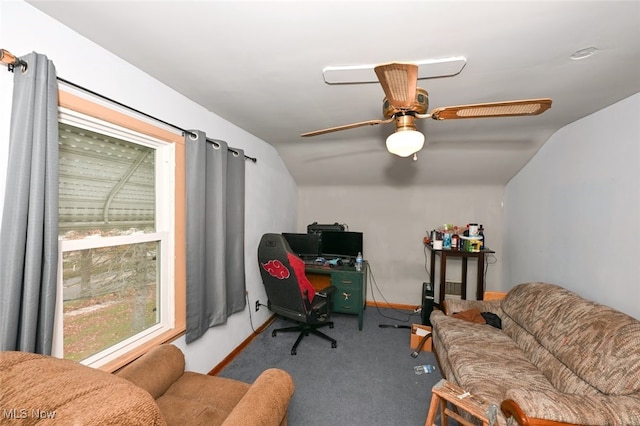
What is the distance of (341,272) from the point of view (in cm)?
331

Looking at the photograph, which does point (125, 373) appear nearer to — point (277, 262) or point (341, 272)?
point (277, 262)

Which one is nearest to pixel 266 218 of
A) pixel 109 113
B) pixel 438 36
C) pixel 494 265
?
pixel 109 113

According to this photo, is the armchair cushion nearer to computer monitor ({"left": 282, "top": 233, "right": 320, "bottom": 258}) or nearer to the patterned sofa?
computer monitor ({"left": 282, "top": 233, "right": 320, "bottom": 258})

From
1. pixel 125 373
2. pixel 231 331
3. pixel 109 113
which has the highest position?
pixel 109 113

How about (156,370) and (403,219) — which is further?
(403,219)

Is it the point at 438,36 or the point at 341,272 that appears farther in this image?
the point at 341,272

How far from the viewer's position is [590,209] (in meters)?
2.07

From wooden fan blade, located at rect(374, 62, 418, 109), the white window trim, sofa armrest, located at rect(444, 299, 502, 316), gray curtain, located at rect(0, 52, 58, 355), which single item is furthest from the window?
sofa armrest, located at rect(444, 299, 502, 316)

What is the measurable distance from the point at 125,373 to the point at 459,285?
394 centimetres

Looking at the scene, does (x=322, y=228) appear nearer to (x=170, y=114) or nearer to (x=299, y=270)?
(x=299, y=270)

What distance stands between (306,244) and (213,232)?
1679 millimetres

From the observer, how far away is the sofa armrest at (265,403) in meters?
1.04

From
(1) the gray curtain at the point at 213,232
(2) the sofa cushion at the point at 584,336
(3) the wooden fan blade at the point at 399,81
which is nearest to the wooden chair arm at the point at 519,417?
(2) the sofa cushion at the point at 584,336

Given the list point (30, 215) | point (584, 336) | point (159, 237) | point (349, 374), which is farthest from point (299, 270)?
point (584, 336)
